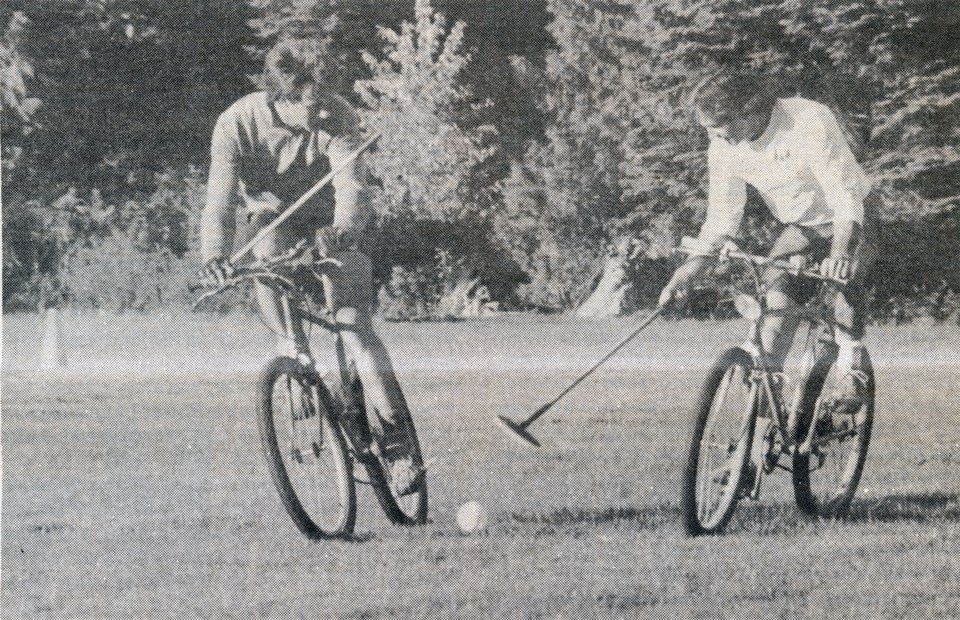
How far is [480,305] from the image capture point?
3408 mm

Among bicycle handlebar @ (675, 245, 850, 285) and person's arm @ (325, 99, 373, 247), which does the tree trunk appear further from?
person's arm @ (325, 99, 373, 247)

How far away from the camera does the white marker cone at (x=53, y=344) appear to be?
338 cm

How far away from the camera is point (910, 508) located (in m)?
3.44

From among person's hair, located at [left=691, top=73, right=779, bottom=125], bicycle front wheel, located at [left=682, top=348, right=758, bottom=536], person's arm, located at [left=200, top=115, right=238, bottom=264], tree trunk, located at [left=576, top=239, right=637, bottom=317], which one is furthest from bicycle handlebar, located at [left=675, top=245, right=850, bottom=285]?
person's arm, located at [left=200, top=115, right=238, bottom=264]

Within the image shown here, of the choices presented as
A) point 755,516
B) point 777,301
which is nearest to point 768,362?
point 777,301

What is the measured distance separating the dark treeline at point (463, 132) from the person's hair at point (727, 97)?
0.11ft

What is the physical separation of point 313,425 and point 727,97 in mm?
1325

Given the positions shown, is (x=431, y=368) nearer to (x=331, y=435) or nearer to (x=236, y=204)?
(x=331, y=435)

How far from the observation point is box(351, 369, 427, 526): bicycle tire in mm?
3373

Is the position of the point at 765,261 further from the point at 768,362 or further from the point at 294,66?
the point at 294,66

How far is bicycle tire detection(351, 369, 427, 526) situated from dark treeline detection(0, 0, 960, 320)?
0.27m

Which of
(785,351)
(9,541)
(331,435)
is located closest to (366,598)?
(331,435)

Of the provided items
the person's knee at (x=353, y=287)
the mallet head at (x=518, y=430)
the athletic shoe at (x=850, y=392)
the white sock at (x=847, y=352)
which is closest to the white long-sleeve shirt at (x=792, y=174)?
the white sock at (x=847, y=352)

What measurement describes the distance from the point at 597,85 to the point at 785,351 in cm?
82
